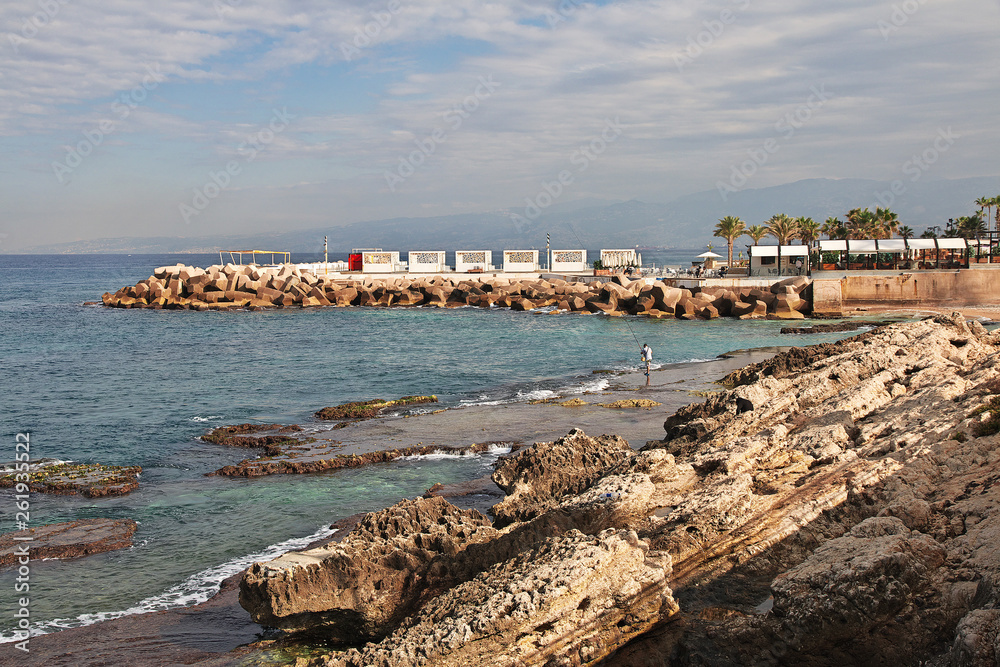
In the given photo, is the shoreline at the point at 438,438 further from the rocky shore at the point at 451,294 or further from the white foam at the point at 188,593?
the rocky shore at the point at 451,294

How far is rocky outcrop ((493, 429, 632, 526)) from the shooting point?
11086mm

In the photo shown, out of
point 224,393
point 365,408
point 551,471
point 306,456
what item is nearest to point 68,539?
point 306,456

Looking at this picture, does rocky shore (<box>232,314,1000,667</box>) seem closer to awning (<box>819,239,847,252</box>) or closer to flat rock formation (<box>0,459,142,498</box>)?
flat rock formation (<box>0,459,142,498</box>)

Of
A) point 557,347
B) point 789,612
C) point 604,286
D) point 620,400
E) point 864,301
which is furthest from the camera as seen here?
point 604,286

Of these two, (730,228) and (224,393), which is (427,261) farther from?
(224,393)

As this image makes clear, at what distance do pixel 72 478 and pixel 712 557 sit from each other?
43.5 feet

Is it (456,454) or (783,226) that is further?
(783,226)

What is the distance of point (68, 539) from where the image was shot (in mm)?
12203

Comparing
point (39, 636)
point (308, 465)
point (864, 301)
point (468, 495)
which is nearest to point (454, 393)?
point (308, 465)

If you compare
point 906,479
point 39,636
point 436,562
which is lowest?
point 39,636

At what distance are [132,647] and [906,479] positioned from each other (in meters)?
9.08

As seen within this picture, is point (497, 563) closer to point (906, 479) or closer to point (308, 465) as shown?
point (906, 479)

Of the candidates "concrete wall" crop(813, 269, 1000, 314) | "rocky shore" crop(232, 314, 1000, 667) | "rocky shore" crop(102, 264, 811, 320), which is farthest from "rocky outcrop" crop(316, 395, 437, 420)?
"concrete wall" crop(813, 269, 1000, 314)

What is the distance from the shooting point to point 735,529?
27.9 feet
